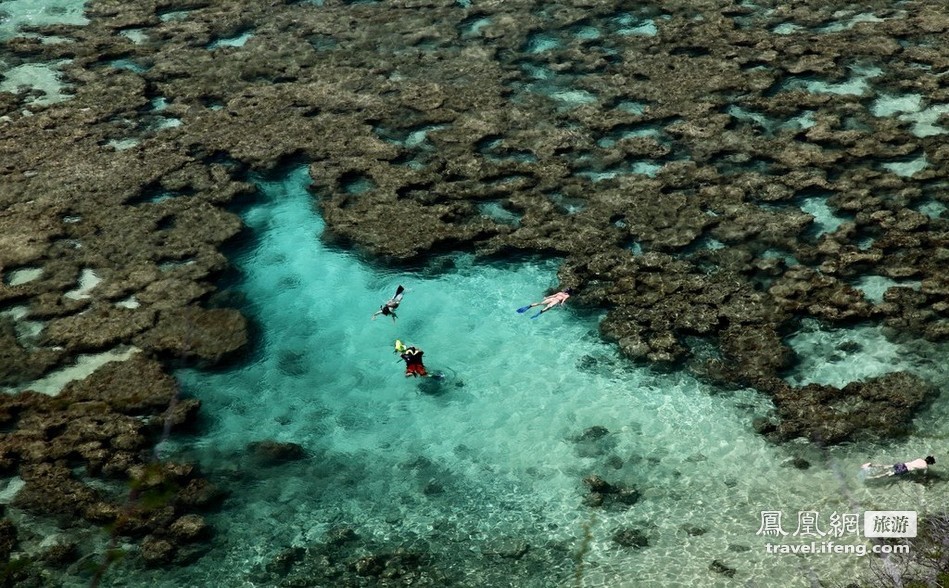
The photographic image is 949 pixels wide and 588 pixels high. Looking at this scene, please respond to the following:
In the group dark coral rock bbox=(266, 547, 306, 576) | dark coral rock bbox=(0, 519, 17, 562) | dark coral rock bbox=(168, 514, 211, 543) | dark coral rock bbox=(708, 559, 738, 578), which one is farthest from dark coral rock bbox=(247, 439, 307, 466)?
dark coral rock bbox=(708, 559, 738, 578)

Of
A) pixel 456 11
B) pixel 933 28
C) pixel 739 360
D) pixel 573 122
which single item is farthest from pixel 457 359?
pixel 933 28

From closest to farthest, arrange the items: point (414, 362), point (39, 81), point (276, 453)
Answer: point (276, 453) < point (414, 362) < point (39, 81)

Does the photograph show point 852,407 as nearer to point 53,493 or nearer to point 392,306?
point 392,306

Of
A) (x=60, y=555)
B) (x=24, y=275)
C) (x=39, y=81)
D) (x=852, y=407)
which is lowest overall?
(x=852, y=407)

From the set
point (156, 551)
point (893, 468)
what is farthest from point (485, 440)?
point (893, 468)

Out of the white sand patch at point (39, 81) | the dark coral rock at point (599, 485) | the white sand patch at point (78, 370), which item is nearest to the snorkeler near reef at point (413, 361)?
the dark coral rock at point (599, 485)

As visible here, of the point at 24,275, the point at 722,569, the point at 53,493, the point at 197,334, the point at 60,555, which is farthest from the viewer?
the point at 24,275

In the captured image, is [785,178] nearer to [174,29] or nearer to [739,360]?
[739,360]

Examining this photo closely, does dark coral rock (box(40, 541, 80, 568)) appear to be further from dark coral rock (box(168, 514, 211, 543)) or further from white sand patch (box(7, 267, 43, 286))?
white sand patch (box(7, 267, 43, 286))
